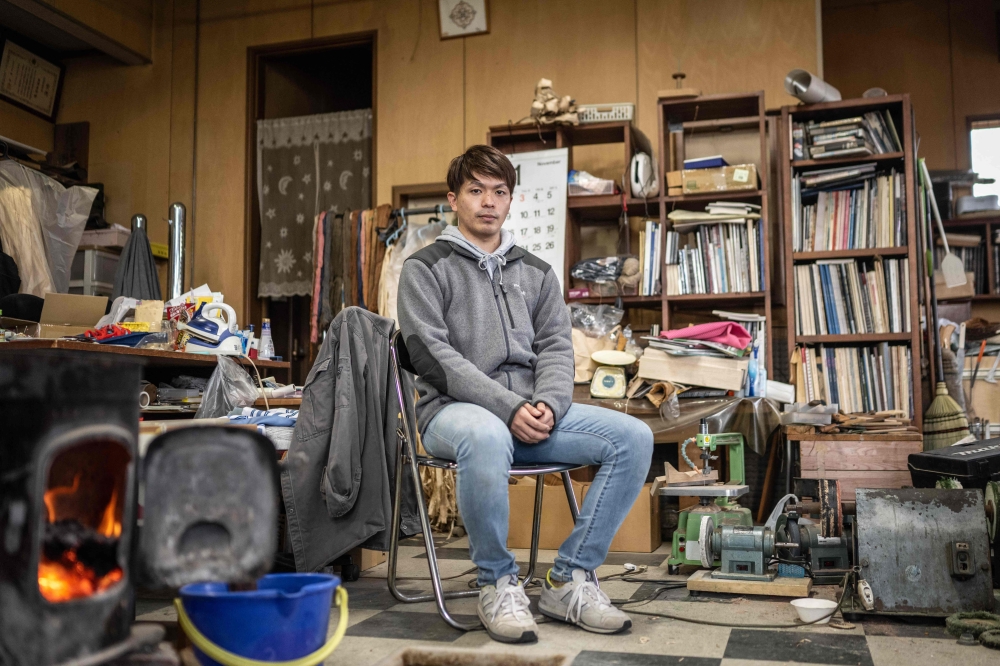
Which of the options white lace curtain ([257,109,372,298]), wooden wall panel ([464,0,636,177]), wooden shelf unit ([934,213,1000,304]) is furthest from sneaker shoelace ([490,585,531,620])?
wooden shelf unit ([934,213,1000,304])

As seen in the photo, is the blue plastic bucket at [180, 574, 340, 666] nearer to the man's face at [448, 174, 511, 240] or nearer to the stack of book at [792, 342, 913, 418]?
the man's face at [448, 174, 511, 240]

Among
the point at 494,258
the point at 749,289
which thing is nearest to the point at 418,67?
the point at 749,289

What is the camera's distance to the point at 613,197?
4.41 m

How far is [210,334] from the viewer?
11.0 ft

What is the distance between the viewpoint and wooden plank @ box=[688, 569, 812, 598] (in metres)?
2.37

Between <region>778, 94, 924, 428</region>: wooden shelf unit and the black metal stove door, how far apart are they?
128 inches

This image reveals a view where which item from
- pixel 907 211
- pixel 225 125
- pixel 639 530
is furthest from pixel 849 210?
pixel 225 125

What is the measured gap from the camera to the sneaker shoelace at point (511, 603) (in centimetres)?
193

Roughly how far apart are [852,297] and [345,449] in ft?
8.71

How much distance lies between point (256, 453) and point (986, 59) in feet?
21.0

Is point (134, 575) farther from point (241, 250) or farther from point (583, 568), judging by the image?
point (241, 250)

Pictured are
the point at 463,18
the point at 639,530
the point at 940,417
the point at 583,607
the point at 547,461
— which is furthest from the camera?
the point at 463,18

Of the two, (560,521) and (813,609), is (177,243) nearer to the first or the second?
(560,521)

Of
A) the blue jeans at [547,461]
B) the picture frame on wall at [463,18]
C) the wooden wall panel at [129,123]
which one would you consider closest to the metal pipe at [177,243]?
the wooden wall panel at [129,123]
